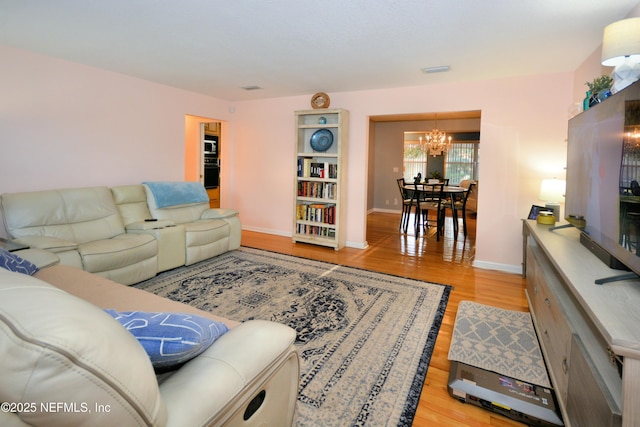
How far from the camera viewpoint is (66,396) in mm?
588

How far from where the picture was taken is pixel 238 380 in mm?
992

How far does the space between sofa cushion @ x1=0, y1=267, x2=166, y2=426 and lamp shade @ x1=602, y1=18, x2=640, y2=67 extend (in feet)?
8.65

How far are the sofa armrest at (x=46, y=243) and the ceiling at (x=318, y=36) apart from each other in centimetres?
171

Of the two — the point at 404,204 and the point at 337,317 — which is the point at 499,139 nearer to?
the point at 404,204

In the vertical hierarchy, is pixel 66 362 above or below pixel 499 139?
below

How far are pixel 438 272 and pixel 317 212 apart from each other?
196 centimetres

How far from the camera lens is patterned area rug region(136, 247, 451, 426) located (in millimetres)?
1801

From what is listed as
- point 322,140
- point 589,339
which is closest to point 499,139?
point 322,140

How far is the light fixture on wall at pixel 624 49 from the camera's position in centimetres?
185

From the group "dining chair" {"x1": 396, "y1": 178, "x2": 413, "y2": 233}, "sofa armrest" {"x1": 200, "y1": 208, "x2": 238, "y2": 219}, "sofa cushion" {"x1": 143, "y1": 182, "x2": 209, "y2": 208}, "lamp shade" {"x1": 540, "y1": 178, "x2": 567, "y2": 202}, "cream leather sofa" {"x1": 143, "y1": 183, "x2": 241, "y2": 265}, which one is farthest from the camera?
"dining chair" {"x1": 396, "y1": 178, "x2": 413, "y2": 233}

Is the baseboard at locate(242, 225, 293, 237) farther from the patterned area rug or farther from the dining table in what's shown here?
the dining table

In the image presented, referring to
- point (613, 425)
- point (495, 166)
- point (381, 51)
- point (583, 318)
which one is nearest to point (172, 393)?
point (613, 425)

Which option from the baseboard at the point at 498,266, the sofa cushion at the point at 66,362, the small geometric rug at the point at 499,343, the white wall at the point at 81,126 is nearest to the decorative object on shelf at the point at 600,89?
the small geometric rug at the point at 499,343

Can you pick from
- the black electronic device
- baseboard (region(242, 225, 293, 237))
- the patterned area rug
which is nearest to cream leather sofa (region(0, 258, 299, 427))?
the patterned area rug
